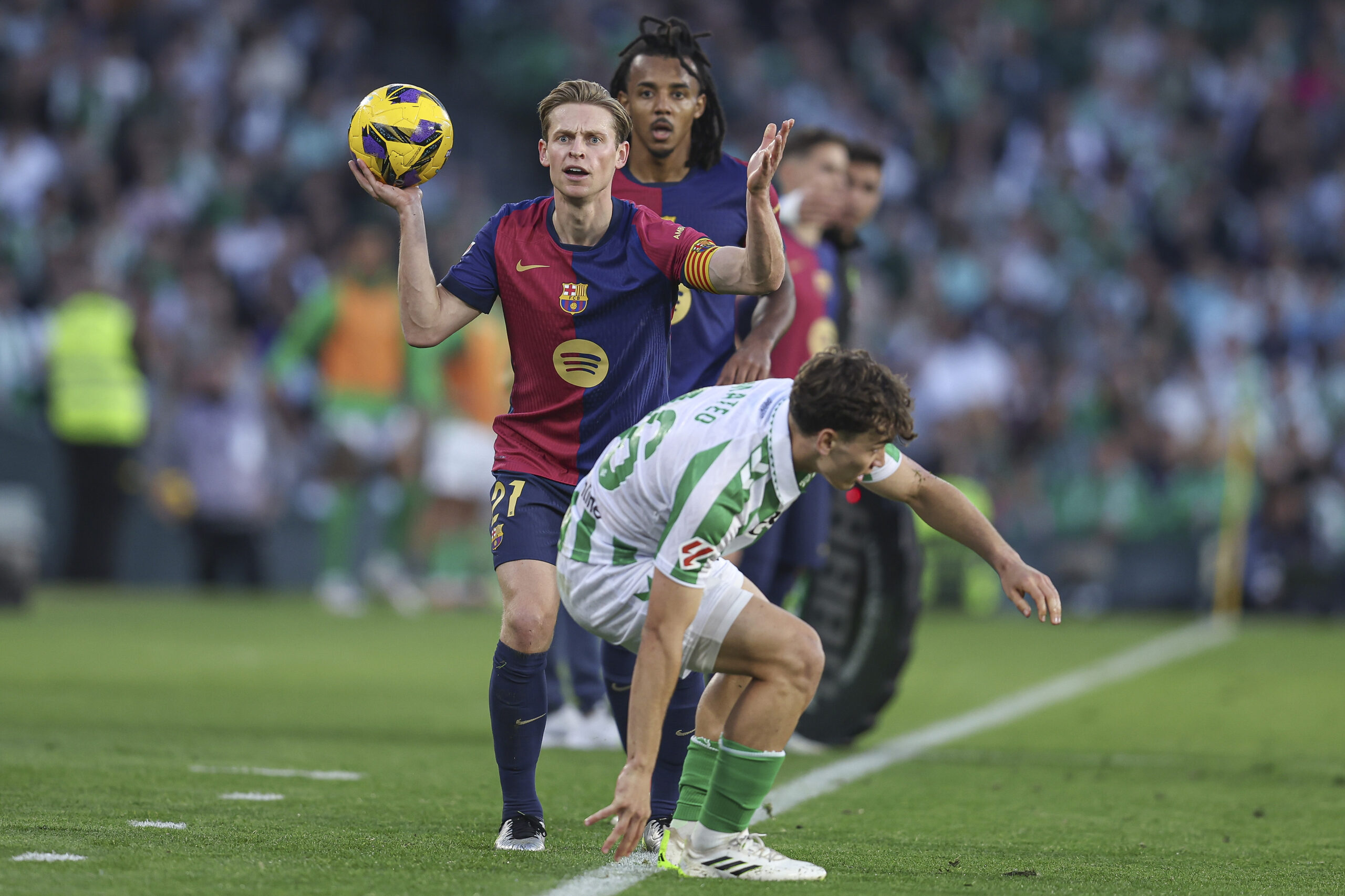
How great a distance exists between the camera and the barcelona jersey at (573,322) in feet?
16.6

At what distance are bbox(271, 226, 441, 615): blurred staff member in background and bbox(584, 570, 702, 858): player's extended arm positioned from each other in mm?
10181

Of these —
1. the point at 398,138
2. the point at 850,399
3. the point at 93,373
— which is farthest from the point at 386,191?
the point at 93,373

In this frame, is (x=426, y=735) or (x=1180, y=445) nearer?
(x=426, y=735)

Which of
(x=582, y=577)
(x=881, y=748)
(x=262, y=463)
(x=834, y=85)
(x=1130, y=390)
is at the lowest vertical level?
(x=881, y=748)

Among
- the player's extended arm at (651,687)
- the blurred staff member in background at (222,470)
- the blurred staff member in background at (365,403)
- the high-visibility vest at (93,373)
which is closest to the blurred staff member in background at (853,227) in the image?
the player's extended arm at (651,687)

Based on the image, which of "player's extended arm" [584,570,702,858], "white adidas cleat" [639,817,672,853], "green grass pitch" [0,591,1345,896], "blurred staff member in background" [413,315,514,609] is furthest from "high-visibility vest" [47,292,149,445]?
"player's extended arm" [584,570,702,858]

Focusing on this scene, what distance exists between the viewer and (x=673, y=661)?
163 inches

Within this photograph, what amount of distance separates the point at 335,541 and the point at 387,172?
10.5 meters

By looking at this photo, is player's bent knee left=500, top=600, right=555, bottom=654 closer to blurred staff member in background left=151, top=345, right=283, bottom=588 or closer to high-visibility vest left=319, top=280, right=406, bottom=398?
high-visibility vest left=319, top=280, right=406, bottom=398

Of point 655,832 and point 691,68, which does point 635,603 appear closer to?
point 655,832

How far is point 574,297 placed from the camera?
5035 millimetres

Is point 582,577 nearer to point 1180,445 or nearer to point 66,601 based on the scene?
point 66,601

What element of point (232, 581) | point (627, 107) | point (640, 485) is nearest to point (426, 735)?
point (627, 107)

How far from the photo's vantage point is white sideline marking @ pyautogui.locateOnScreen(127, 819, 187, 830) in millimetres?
4930
